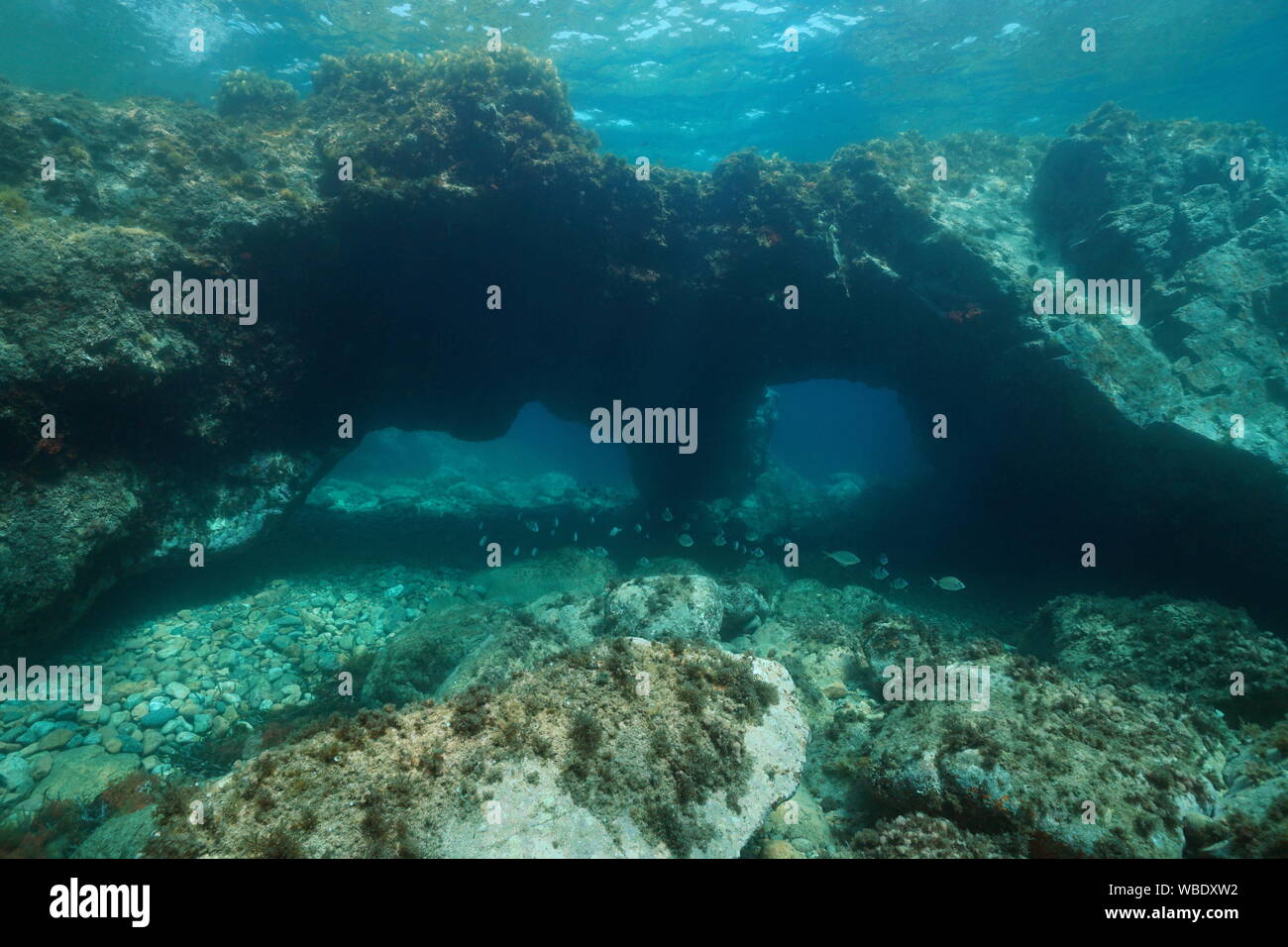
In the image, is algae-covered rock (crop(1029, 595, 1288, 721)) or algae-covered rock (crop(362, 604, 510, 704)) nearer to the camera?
algae-covered rock (crop(1029, 595, 1288, 721))

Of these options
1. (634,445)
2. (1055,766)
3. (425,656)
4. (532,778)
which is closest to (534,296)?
(634,445)

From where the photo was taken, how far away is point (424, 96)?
11977 millimetres

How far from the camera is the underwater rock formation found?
788 centimetres

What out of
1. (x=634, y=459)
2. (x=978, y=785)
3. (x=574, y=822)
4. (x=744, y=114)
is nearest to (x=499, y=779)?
(x=574, y=822)

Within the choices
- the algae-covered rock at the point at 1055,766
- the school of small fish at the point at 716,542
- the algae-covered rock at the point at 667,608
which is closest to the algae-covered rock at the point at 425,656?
the algae-covered rock at the point at 667,608

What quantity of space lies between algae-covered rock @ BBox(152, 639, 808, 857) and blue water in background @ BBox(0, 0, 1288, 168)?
75.6 feet

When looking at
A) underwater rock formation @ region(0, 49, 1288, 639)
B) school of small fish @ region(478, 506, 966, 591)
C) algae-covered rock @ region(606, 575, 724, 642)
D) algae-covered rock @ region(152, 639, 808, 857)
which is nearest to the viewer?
algae-covered rock @ region(152, 639, 808, 857)

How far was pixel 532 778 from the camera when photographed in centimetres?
387

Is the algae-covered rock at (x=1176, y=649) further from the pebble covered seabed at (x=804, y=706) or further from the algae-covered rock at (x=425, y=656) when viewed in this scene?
the algae-covered rock at (x=425, y=656)

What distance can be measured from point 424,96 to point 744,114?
18580 mm

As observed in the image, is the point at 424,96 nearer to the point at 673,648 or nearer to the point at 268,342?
the point at 268,342

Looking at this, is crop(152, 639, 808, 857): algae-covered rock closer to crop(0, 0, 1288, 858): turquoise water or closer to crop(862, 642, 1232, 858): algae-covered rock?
crop(0, 0, 1288, 858): turquoise water

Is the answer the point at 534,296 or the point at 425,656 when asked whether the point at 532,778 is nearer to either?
the point at 425,656

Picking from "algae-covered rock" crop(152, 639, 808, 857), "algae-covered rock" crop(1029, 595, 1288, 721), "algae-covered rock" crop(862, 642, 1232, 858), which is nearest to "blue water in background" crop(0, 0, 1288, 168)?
"algae-covered rock" crop(1029, 595, 1288, 721)
